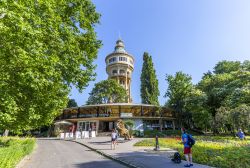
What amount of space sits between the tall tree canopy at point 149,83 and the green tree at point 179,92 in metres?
9.18

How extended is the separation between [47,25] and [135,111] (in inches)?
1243


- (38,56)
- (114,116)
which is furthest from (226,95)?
(38,56)

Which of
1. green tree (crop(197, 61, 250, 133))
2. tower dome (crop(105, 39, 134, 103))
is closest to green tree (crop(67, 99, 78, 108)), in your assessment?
tower dome (crop(105, 39, 134, 103))

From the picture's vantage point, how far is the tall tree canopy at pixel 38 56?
790cm

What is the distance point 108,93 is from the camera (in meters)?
54.2

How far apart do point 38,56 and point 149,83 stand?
4892 cm

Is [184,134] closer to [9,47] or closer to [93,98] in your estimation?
[9,47]

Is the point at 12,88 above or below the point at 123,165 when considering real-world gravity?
above

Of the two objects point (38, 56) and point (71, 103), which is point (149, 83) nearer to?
point (71, 103)

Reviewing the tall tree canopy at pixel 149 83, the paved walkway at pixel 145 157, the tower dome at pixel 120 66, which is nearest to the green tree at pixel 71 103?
the tower dome at pixel 120 66

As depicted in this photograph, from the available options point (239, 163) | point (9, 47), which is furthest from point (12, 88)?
point (239, 163)

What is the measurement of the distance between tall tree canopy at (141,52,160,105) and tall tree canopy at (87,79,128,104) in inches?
225

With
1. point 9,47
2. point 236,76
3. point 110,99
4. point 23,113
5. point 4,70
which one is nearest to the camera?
point 9,47

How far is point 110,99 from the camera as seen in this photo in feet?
181
